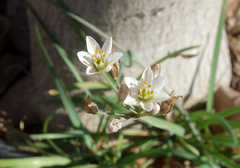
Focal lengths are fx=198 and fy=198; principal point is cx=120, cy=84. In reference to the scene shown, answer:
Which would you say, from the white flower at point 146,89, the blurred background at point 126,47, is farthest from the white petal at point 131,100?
the blurred background at point 126,47

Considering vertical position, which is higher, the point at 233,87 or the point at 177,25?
the point at 177,25

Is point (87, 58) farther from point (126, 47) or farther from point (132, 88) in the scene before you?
point (126, 47)

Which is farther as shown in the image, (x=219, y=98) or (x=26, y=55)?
(x=26, y=55)

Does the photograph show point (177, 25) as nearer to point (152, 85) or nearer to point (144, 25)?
point (144, 25)

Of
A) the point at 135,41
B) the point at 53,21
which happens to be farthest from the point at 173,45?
the point at 53,21

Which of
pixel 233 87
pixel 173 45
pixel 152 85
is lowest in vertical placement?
pixel 152 85

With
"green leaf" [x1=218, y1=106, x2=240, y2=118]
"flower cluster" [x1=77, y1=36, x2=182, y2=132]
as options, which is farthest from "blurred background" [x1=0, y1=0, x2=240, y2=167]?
"flower cluster" [x1=77, y1=36, x2=182, y2=132]

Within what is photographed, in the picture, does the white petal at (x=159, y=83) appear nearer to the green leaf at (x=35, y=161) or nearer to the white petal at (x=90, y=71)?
the white petal at (x=90, y=71)

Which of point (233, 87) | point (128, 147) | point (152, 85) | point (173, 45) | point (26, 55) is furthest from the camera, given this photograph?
point (26, 55)

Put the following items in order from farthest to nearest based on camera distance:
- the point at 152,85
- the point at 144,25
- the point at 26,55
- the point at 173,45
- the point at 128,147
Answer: the point at 26,55, the point at 128,147, the point at 173,45, the point at 144,25, the point at 152,85
